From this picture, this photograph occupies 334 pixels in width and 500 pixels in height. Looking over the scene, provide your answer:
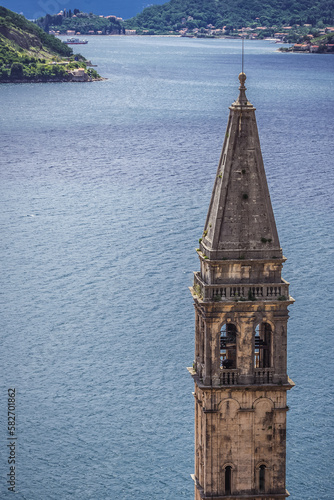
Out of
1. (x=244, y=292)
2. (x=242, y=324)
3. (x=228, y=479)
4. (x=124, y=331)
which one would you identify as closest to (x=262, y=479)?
(x=228, y=479)

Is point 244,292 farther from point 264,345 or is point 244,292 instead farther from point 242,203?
point 242,203

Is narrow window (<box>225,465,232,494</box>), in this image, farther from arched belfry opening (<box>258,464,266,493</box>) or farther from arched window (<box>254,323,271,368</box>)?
arched window (<box>254,323,271,368</box>)

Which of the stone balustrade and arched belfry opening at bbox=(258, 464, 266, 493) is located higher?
the stone balustrade

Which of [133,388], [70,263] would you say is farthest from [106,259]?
[133,388]

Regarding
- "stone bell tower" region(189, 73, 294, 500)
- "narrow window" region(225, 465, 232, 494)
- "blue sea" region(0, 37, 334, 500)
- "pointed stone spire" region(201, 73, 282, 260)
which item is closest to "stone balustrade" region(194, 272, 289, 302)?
"stone bell tower" region(189, 73, 294, 500)

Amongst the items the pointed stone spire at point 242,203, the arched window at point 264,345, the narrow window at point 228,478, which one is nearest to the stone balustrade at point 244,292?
the pointed stone spire at point 242,203
